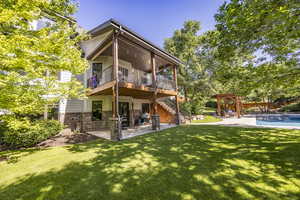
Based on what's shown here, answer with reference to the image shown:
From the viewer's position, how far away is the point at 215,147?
5191mm

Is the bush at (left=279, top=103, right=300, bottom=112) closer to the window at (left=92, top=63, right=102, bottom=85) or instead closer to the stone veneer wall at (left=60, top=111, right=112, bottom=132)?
the stone veneer wall at (left=60, top=111, right=112, bottom=132)

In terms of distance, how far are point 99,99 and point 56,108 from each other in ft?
10.5

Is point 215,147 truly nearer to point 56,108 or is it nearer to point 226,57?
point 226,57

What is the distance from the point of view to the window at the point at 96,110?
10726 millimetres

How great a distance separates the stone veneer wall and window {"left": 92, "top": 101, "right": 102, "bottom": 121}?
27cm

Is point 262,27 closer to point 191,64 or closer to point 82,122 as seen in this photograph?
point 82,122

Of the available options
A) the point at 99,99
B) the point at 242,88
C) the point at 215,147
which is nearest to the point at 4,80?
the point at 99,99

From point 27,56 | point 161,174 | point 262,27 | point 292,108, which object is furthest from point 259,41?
point 292,108

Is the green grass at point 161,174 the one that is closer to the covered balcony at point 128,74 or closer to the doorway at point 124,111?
the covered balcony at point 128,74

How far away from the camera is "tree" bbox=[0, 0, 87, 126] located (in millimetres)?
3797

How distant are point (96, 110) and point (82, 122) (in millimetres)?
1470

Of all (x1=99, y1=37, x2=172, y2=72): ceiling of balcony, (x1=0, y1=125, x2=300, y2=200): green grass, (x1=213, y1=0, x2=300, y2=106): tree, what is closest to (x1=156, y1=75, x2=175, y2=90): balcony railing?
(x1=99, y1=37, x2=172, y2=72): ceiling of balcony

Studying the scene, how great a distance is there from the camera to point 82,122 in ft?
33.2

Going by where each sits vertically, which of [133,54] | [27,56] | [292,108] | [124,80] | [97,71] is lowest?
[292,108]
